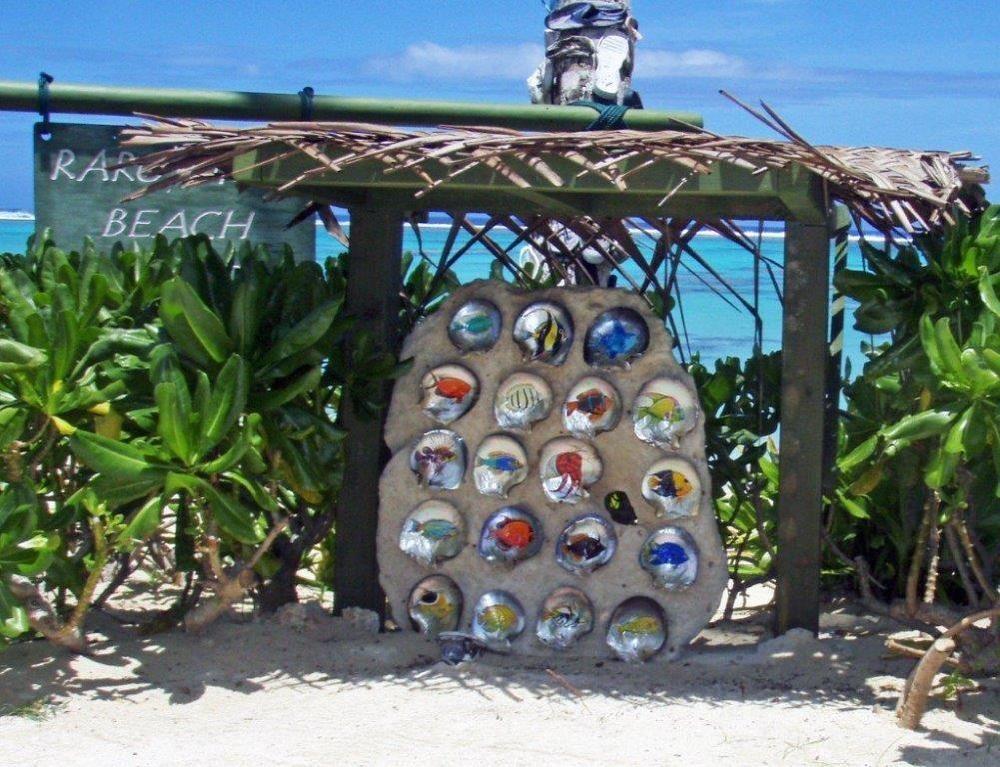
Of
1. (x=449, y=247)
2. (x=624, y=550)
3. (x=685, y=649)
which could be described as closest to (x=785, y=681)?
(x=685, y=649)

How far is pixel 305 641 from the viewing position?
4.82 metres

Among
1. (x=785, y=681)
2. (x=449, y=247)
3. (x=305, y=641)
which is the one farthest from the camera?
(x=449, y=247)

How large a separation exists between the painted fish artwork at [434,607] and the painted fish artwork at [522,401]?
634mm

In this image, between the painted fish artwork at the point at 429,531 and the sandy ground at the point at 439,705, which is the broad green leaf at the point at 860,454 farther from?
the painted fish artwork at the point at 429,531

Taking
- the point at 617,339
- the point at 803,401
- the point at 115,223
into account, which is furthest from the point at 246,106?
the point at 803,401

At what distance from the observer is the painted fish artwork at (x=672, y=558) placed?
4672 mm

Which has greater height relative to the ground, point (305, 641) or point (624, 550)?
point (624, 550)

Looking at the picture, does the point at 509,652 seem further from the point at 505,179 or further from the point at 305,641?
the point at 505,179

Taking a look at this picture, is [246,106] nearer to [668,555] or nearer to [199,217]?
[199,217]

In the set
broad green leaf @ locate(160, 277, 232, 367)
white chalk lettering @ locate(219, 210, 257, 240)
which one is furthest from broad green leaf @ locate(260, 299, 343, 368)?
white chalk lettering @ locate(219, 210, 257, 240)

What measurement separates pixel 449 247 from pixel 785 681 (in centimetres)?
223

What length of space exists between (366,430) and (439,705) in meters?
1.12

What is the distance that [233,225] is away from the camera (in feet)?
19.3

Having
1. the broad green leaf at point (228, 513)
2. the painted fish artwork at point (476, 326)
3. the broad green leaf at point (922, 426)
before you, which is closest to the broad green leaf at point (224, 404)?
the broad green leaf at point (228, 513)
